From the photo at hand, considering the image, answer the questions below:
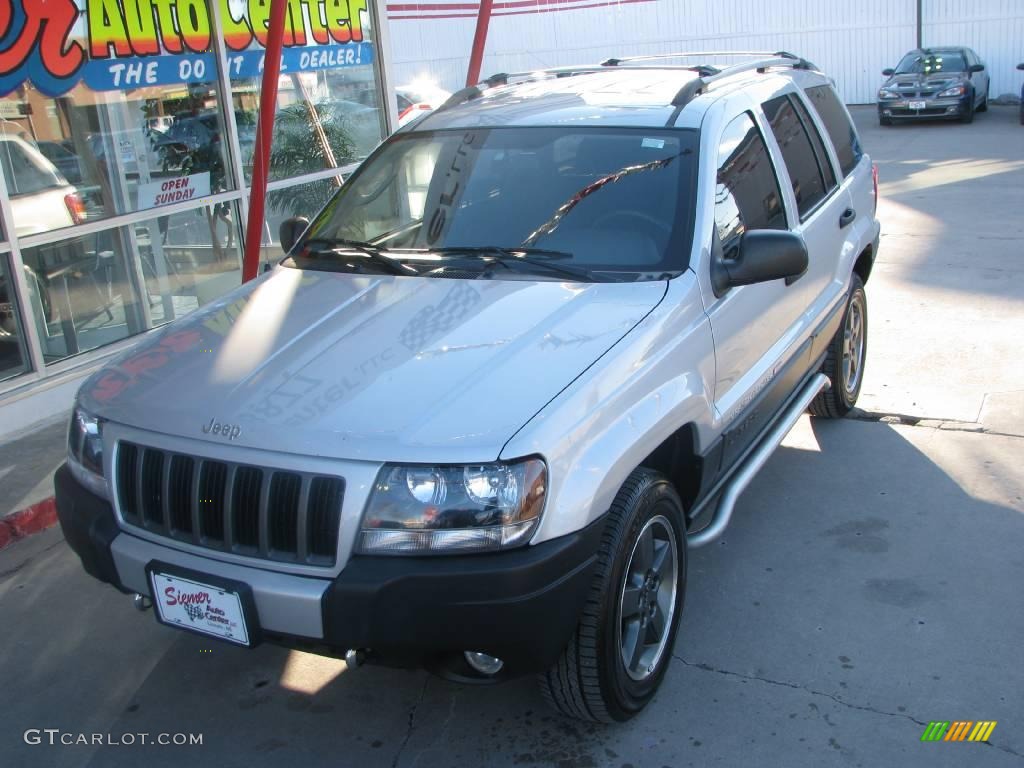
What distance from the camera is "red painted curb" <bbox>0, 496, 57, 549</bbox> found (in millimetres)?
4809

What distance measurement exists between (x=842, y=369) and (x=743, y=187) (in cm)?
179

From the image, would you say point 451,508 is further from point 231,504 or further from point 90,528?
point 90,528

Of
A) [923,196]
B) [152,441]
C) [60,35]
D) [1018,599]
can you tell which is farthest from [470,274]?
[923,196]

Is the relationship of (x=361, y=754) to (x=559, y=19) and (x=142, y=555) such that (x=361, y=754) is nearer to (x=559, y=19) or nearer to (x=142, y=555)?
(x=142, y=555)

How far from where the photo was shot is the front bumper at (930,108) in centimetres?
1948

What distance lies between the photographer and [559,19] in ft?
91.8

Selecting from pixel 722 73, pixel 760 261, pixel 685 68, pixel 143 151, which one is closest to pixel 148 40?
pixel 143 151

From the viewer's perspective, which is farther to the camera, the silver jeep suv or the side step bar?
the side step bar

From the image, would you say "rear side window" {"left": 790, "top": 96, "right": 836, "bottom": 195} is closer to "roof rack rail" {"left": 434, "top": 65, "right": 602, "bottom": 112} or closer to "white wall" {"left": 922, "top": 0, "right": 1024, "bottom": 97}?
"roof rack rail" {"left": 434, "top": 65, "right": 602, "bottom": 112}

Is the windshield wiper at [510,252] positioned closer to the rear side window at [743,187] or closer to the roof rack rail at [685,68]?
the rear side window at [743,187]

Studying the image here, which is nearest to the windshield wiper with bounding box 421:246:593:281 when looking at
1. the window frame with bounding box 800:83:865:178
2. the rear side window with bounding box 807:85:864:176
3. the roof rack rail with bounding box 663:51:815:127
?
the roof rack rail with bounding box 663:51:815:127

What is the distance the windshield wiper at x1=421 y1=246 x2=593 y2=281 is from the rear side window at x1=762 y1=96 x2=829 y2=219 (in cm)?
146

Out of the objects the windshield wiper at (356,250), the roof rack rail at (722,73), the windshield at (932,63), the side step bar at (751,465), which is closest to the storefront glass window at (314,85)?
the windshield wiper at (356,250)

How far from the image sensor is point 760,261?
3.63 m
